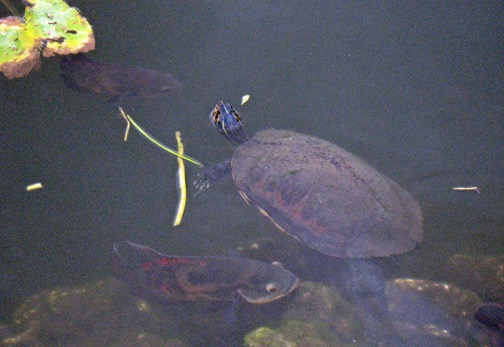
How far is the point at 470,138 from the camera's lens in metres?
6.35

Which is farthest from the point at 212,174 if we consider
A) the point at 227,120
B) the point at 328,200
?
the point at 328,200

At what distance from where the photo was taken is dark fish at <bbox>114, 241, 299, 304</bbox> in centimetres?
343

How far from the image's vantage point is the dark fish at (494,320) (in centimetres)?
329

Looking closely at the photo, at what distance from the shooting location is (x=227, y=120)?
3580mm

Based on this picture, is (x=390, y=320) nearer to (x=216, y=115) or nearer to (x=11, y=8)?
(x=216, y=115)

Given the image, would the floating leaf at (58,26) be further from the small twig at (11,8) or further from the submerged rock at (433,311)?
the submerged rock at (433,311)

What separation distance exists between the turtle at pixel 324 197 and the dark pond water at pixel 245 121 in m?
1.04

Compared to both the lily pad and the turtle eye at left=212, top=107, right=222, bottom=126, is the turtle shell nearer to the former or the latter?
the turtle eye at left=212, top=107, right=222, bottom=126

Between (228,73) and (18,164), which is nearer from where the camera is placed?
(18,164)

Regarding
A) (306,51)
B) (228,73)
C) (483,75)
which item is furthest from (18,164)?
(483,75)

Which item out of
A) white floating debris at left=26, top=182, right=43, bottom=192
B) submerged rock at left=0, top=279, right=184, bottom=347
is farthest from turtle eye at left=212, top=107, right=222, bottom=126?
white floating debris at left=26, top=182, right=43, bottom=192

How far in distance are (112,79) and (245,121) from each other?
2484 millimetres

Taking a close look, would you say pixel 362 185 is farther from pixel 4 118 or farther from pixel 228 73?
pixel 4 118

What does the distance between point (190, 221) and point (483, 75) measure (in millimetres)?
8404
